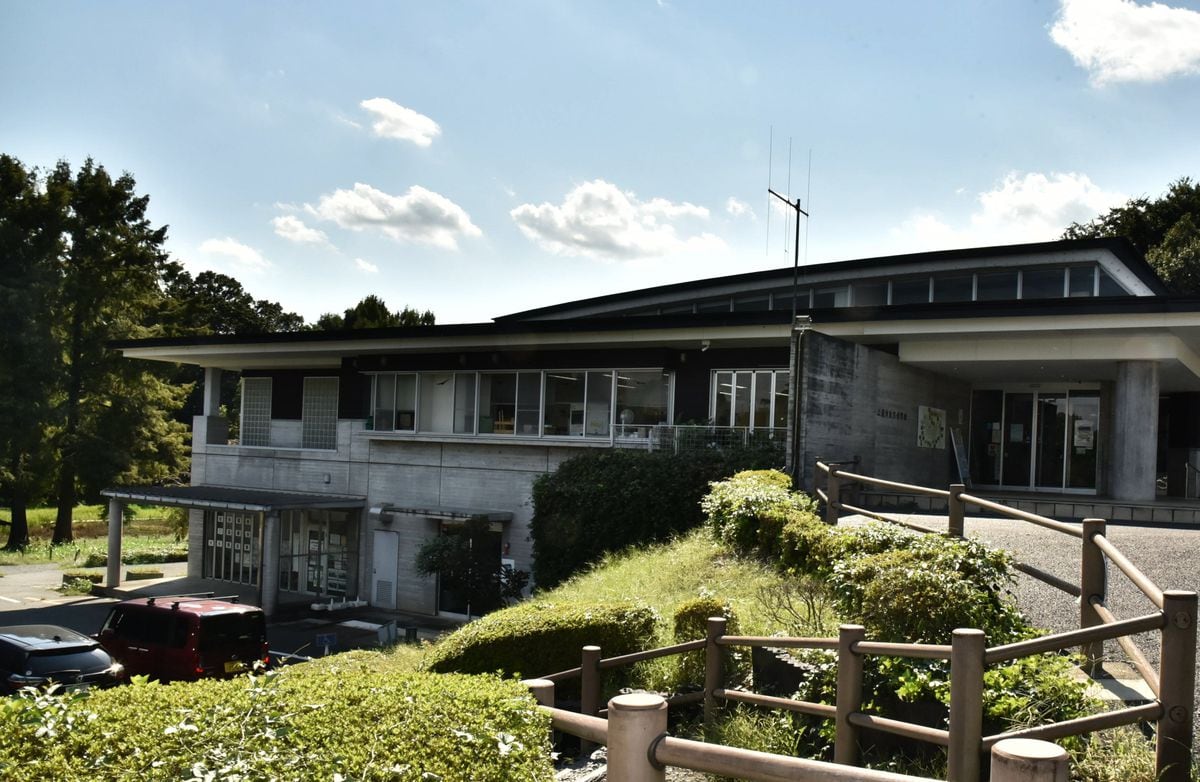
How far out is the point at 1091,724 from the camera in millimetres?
4398

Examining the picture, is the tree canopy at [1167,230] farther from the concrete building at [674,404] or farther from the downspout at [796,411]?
the downspout at [796,411]

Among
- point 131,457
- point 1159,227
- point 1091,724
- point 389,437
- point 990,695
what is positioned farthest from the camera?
point 1159,227

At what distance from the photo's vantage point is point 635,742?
2.78 meters

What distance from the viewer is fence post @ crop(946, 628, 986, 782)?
14.4ft

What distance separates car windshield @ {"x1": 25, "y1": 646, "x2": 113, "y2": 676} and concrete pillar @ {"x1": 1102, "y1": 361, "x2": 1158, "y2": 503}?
62.6 ft

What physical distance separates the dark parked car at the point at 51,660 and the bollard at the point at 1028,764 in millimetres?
13535

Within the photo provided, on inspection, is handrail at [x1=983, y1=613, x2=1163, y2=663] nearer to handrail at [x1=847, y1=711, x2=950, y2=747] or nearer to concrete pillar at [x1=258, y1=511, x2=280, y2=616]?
handrail at [x1=847, y1=711, x2=950, y2=747]

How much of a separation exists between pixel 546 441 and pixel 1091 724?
18951mm

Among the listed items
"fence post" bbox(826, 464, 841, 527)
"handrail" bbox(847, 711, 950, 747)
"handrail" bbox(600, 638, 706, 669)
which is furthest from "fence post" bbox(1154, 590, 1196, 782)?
"fence post" bbox(826, 464, 841, 527)

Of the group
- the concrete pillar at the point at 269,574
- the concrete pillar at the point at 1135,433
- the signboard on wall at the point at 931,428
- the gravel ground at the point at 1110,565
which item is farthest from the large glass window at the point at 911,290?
A: the concrete pillar at the point at 269,574

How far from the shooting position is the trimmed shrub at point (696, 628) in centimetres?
892

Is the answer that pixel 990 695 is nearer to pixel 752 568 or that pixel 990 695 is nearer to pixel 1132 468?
pixel 752 568

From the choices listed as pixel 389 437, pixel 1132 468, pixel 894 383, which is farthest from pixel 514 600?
pixel 1132 468

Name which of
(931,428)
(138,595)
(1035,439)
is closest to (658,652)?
(931,428)
